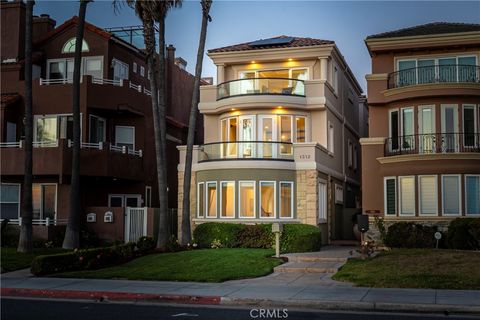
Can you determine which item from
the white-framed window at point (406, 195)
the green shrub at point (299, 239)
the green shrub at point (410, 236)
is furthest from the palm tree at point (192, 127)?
the white-framed window at point (406, 195)

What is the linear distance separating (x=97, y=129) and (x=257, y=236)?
10755mm

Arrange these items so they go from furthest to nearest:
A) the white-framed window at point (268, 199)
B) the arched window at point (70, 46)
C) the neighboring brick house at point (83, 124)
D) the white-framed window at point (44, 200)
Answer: the arched window at point (70, 46) → the white-framed window at point (44, 200) → the neighboring brick house at point (83, 124) → the white-framed window at point (268, 199)

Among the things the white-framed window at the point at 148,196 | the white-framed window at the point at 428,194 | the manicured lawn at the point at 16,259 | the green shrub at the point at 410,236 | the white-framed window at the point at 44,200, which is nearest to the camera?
the manicured lawn at the point at 16,259

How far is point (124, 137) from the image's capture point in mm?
32688

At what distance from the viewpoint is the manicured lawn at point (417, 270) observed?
1607 centimetres

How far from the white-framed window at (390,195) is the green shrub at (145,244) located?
10982 millimetres

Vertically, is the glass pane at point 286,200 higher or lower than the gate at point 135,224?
higher

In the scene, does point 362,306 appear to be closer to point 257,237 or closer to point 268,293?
point 268,293

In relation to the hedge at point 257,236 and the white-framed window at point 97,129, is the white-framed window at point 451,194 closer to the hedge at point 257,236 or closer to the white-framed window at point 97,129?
the hedge at point 257,236

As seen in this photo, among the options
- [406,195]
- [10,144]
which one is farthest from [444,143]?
[10,144]

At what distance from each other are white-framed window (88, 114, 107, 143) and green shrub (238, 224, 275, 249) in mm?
9697

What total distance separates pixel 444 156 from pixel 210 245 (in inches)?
432

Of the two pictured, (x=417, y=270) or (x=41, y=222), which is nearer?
(x=417, y=270)

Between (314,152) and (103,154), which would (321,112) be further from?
(103,154)
